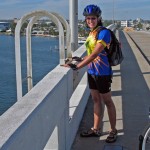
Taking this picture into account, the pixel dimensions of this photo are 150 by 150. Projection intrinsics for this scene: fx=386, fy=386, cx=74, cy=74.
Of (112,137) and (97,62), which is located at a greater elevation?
(97,62)

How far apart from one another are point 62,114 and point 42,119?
1.23 metres

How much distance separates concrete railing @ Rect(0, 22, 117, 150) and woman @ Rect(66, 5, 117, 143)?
0.34 m

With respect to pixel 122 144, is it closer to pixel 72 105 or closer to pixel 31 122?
pixel 72 105

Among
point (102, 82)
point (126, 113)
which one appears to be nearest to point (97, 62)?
point (102, 82)

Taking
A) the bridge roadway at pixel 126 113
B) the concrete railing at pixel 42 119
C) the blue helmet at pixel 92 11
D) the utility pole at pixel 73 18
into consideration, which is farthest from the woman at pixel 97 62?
the utility pole at pixel 73 18

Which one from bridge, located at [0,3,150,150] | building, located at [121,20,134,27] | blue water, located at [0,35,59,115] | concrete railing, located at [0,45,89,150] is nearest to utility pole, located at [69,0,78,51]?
blue water, located at [0,35,59,115]

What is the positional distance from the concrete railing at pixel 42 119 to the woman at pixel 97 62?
0.34m

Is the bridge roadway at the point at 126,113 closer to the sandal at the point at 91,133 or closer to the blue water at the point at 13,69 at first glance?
the sandal at the point at 91,133

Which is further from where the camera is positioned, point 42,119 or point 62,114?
point 62,114

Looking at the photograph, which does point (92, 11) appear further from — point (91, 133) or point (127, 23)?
point (127, 23)

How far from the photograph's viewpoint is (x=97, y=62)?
513 cm

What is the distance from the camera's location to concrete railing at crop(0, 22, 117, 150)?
2580 millimetres

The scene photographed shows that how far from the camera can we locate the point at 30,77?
21.8 ft

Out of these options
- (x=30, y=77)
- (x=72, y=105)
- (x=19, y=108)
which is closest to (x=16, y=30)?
(x=30, y=77)
